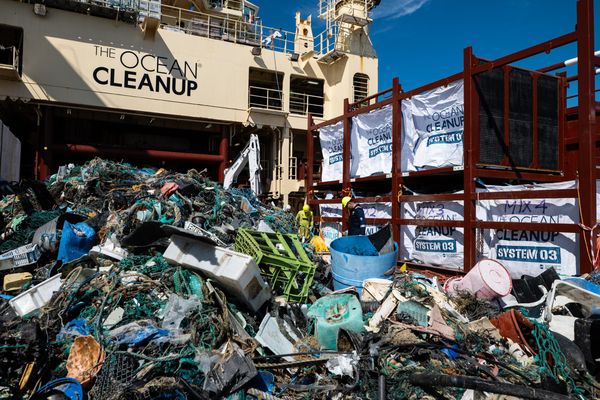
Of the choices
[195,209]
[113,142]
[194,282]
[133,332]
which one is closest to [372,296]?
[194,282]

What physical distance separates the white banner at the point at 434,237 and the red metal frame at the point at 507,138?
0.14 m

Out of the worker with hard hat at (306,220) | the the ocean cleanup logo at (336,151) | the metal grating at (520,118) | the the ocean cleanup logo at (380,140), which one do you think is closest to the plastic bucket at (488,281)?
the metal grating at (520,118)

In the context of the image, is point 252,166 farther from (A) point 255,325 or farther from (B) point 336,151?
(A) point 255,325

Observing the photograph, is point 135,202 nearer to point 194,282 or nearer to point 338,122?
point 194,282

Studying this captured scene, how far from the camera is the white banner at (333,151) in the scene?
1140 cm

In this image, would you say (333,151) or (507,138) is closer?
(507,138)

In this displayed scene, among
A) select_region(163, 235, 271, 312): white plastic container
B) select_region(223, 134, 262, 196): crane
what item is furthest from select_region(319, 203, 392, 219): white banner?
select_region(163, 235, 271, 312): white plastic container

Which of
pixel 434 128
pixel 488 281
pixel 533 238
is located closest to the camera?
pixel 488 281

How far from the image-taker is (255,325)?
511cm

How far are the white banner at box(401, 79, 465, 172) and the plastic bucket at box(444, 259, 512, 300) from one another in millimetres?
2207

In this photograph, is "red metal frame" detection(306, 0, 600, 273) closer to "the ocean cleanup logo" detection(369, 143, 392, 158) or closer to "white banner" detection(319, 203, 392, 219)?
"white banner" detection(319, 203, 392, 219)

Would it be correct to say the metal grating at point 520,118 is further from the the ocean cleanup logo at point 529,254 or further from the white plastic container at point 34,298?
the white plastic container at point 34,298

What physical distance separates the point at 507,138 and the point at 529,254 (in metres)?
2.43

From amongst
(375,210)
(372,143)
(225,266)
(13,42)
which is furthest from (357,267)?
(13,42)
